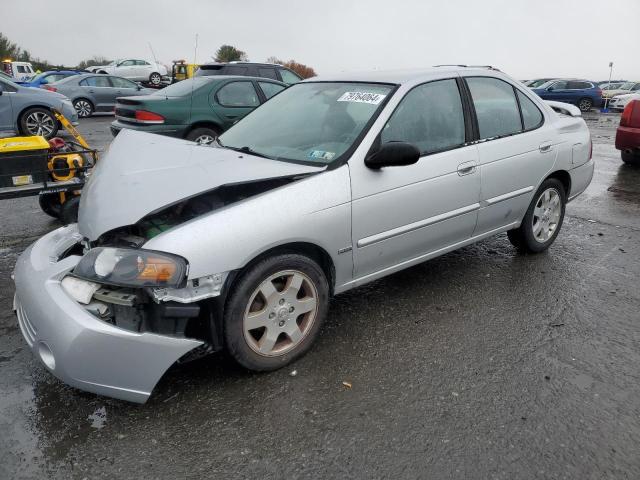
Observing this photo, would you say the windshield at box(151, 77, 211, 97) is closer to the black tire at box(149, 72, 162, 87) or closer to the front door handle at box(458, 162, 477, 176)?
the front door handle at box(458, 162, 477, 176)

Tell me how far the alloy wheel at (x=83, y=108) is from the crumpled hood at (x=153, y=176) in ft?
52.4

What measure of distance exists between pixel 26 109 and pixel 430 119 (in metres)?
9.12

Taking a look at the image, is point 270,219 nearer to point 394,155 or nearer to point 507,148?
point 394,155

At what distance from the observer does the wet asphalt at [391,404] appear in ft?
7.41

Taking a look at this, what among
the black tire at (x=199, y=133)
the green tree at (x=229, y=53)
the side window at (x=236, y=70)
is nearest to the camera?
the black tire at (x=199, y=133)

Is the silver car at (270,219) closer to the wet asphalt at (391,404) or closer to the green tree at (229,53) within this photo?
the wet asphalt at (391,404)

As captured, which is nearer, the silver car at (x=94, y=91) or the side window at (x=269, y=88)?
the side window at (x=269, y=88)

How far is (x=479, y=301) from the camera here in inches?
151

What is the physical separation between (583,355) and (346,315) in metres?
1.50

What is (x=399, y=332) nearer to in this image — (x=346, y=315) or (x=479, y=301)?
(x=346, y=315)

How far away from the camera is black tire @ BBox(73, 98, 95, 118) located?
685 inches

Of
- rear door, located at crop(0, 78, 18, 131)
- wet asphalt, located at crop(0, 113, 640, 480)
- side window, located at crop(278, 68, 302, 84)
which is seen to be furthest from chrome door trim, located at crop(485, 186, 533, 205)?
rear door, located at crop(0, 78, 18, 131)

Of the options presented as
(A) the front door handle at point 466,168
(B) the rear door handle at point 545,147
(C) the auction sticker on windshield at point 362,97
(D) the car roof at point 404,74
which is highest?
(D) the car roof at point 404,74

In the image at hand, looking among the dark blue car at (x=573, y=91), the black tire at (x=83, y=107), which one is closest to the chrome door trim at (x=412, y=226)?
the black tire at (x=83, y=107)
